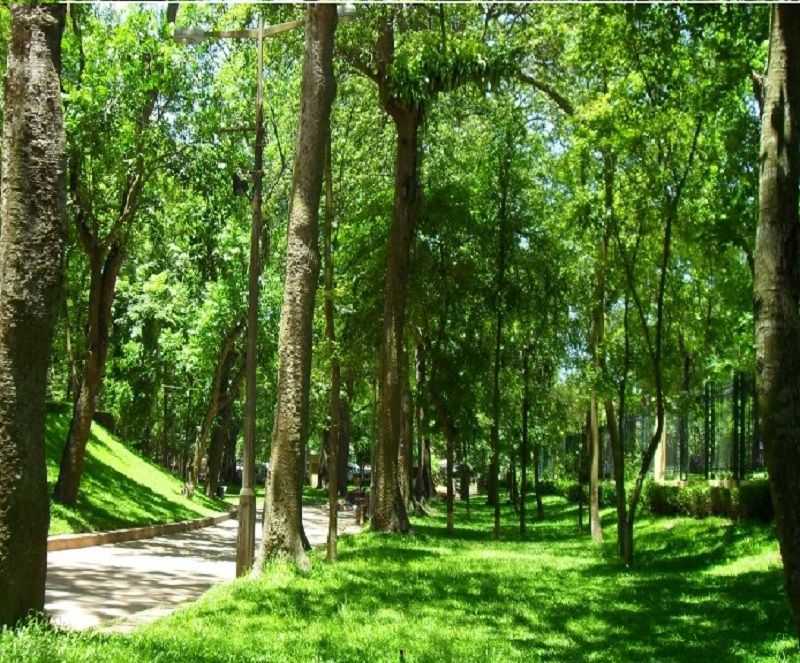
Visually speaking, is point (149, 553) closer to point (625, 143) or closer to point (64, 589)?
point (64, 589)

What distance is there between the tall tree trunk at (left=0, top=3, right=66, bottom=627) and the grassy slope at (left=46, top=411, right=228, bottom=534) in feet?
41.5

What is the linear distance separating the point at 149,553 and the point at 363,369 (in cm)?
872

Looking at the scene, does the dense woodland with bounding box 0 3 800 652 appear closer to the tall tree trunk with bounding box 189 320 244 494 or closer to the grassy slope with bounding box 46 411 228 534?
the tall tree trunk with bounding box 189 320 244 494

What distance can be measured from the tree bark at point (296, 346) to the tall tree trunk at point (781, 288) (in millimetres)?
8567

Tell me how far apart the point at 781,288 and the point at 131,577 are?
39.3 ft

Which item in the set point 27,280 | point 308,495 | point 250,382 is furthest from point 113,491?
point 308,495

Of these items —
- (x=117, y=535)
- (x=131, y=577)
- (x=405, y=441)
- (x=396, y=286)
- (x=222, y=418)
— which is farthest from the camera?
(x=222, y=418)

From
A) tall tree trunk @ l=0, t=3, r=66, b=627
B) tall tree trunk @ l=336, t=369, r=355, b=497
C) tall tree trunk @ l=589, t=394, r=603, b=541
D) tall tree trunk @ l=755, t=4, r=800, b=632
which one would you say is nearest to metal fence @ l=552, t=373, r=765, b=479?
tall tree trunk @ l=589, t=394, r=603, b=541

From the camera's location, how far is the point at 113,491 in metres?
25.4

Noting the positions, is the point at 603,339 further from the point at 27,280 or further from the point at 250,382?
the point at 27,280

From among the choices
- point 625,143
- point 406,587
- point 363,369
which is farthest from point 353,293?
point 406,587

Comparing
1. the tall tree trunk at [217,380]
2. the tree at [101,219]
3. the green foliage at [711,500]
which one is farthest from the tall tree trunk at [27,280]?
the tall tree trunk at [217,380]

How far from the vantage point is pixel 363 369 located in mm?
26484

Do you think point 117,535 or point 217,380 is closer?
point 117,535
